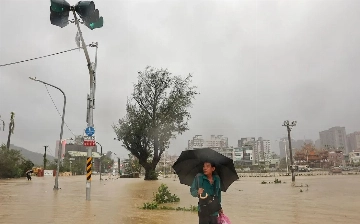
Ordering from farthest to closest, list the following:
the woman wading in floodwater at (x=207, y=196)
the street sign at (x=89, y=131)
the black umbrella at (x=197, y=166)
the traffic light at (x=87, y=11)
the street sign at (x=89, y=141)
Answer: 1. the street sign at (x=89, y=131)
2. the street sign at (x=89, y=141)
3. the traffic light at (x=87, y=11)
4. the black umbrella at (x=197, y=166)
5. the woman wading in floodwater at (x=207, y=196)

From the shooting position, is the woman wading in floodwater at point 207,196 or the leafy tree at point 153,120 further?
the leafy tree at point 153,120

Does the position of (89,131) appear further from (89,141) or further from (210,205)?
(210,205)

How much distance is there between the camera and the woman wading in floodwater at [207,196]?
4277 mm

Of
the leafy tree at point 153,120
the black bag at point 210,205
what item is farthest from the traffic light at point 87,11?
the leafy tree at point 153,120

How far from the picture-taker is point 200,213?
4344 millimetres

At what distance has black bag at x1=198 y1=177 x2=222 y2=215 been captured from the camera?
4.28 m

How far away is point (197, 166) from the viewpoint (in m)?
4.74

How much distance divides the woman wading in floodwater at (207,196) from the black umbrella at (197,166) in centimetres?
26

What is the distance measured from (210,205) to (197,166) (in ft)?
2.19

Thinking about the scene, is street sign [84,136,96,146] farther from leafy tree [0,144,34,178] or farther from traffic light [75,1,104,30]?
leafy tree [0,144,34,178]

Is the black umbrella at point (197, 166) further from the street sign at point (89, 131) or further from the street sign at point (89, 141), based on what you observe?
the street sign at point (89, 131)

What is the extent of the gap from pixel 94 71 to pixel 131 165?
51982mm

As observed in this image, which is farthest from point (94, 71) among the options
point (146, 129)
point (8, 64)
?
point (146, 129)

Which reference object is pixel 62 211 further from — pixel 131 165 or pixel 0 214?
pixel 131 165
